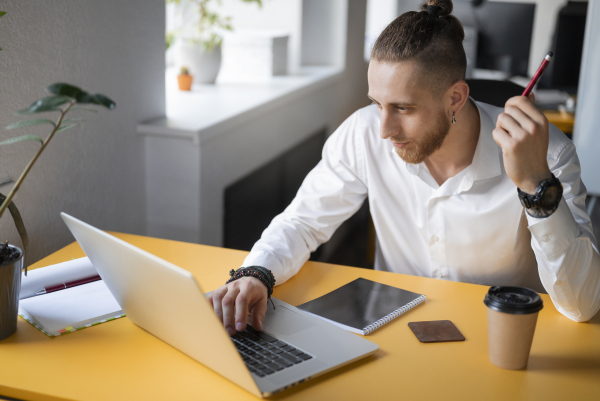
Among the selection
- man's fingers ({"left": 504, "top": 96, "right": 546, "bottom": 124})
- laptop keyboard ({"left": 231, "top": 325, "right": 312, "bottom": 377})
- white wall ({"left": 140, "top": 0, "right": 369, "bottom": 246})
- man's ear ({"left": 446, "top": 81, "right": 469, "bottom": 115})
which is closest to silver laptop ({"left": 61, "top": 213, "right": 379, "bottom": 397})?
Result: laptop keyboard ({"left": 231, "top": 325, "right": 312, "bottom": 377})

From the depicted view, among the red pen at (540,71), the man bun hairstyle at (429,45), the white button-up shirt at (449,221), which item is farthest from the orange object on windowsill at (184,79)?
the red pen at (540,71)

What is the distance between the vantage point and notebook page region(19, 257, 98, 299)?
117 cm

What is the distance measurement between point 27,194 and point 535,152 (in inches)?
44.9

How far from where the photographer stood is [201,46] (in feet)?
8.34

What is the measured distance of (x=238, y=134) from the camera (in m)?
2.16

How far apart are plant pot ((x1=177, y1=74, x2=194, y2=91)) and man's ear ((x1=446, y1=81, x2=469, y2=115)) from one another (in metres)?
1.35

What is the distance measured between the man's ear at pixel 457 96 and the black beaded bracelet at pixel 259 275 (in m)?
0.59

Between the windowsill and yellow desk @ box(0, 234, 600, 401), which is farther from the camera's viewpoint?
the windowsill

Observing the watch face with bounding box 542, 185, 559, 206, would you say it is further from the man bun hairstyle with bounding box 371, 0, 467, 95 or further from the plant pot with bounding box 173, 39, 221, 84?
the plant pot with bounding box 173, 39, 221, 84

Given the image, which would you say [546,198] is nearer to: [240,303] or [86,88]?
[240,303]

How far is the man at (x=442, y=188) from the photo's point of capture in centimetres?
109

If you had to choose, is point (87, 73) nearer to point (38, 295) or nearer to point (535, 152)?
point (38, 295)

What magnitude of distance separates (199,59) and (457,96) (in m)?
1.47

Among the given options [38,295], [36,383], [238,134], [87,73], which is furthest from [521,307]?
[238,134]
